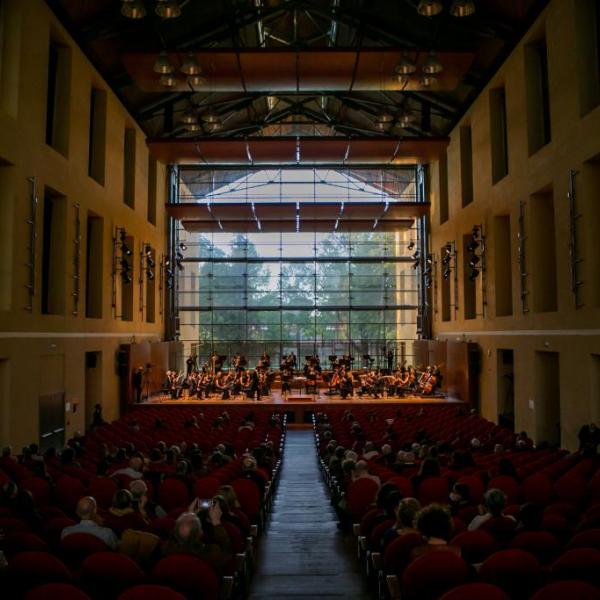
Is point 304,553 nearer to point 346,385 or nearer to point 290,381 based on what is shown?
point 346,385

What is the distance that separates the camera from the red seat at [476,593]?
3.09 meters

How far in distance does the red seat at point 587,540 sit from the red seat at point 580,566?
19.4 inches

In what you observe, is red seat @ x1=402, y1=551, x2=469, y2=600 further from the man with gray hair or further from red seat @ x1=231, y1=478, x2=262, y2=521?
red seat @ x1=231, y1=478, x2=262, y2=521

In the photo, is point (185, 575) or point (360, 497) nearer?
point (185, 575)

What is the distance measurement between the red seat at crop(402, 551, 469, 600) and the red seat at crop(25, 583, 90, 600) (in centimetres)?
189

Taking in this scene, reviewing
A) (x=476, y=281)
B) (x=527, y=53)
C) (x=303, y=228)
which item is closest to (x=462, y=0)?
(x=527, y=53)

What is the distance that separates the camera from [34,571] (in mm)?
3748

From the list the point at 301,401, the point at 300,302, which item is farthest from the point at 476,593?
the point at 300,302

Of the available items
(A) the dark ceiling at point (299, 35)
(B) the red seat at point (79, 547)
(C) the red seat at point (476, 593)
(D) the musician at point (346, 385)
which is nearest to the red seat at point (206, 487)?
(B) the red seat at point (79, 547)

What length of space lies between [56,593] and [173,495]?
12.1 feet

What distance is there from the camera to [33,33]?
12.5 m

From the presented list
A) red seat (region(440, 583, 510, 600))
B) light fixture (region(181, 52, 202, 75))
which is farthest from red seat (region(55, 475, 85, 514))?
light fixture (region(181, 52, 202, 75))

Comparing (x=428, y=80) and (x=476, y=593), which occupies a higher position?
(x=428, y=80)

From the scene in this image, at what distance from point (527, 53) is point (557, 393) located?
314 inches
